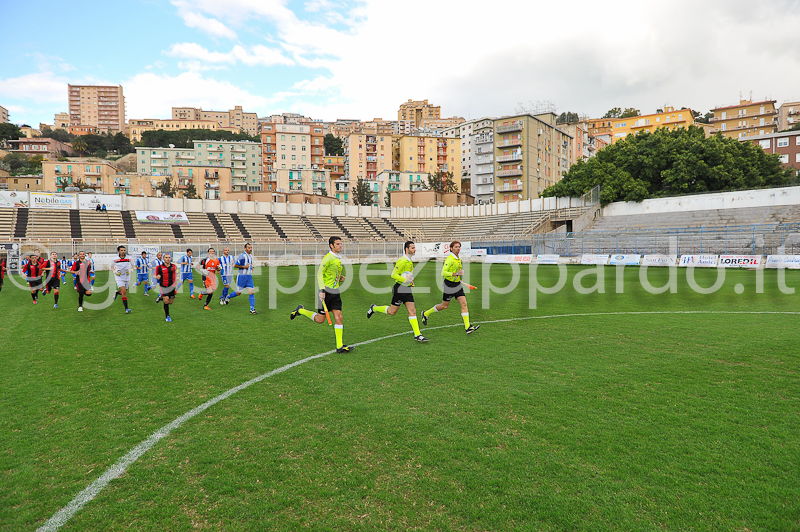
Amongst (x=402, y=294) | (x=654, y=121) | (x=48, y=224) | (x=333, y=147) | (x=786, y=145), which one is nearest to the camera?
(x=402, y=294)

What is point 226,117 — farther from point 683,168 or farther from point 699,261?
point 699,261

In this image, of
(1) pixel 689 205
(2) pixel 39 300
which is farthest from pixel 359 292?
(1) pixel 689 205

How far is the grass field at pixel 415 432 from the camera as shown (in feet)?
11.4

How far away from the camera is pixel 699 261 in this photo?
29.7 meters

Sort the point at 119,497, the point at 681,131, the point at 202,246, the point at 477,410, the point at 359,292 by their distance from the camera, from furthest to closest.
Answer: the point at 681,131
the point at 202,246
the point at 359,292
the point at 477,410
the point at 119,497

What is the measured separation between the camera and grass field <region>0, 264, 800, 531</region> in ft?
11.4

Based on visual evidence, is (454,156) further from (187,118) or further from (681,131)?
(187,118)

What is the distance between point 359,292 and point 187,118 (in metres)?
197

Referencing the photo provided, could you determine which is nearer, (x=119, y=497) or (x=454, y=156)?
(x=119, y=497)

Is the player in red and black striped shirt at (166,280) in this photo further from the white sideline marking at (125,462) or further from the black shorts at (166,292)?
the white sideline marking at (125,462)

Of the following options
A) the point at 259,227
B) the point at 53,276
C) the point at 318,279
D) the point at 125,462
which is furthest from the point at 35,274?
the point at 259,227

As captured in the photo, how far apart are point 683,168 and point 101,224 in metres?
57.9

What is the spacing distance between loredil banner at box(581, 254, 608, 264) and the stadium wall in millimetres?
13244

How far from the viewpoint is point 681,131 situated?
48062 millimetres
